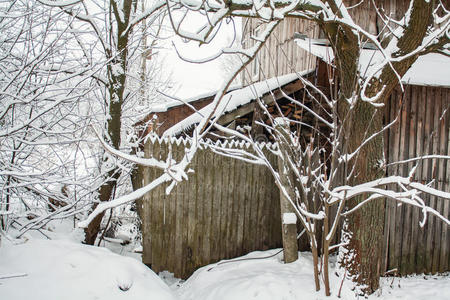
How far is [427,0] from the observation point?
3.21 meters

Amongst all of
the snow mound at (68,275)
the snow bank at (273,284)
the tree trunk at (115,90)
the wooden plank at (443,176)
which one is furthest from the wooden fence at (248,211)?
the snow mound at (68,275)

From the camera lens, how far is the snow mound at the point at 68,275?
2.44 m

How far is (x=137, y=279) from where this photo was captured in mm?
2998

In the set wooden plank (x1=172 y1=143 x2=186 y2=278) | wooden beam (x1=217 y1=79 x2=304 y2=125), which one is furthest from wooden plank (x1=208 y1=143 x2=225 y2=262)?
wooden beam (x1=217 y1=79 x2=304 y2=125)

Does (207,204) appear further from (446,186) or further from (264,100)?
(446,186)

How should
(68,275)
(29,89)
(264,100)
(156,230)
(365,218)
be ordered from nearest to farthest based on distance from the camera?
(68,275)
(29,89)
(365,218)
(156,230)
(264,100)

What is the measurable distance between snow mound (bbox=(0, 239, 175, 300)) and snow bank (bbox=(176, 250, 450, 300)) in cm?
85

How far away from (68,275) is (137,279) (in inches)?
25.7

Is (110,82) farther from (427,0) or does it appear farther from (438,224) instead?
(438,224)

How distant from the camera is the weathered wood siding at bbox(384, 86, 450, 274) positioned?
4.93 metres

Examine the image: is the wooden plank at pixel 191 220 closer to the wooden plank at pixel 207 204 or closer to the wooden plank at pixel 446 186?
the wooden plank at pixel 207 204

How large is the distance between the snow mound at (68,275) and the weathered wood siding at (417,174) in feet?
13.1

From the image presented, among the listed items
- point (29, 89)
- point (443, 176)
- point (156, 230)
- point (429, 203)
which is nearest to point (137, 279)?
point (156, 230)

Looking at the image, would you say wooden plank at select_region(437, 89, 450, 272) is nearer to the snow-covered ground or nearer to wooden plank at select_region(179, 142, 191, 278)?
the snow-covered ground
